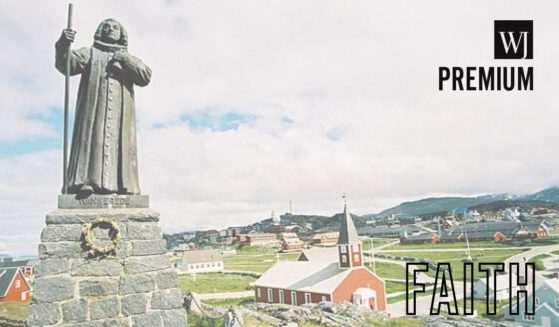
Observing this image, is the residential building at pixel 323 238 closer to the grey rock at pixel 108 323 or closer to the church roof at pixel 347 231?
the church roof at pixel 347 231

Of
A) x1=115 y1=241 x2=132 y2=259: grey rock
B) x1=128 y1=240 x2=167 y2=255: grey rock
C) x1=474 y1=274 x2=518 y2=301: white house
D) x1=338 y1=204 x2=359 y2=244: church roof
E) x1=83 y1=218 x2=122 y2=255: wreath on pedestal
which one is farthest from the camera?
x1=474 y1=274 x2=518 y2=301: white house

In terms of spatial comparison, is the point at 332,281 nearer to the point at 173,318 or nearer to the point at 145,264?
the point at 173,318

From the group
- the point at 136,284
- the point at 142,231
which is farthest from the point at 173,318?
the point at 142,231

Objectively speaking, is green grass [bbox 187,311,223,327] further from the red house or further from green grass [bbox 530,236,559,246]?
green grass [bbox 530,236,559,246]

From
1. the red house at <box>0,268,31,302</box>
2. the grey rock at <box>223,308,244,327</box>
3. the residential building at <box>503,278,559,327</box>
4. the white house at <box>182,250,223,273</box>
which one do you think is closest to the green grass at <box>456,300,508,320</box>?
the residential building at <box>503,278,559,327</box>

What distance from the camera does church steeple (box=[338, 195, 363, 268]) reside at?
103 ft

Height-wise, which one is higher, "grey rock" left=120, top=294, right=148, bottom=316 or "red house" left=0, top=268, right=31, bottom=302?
"grey rock" left=120, top=294, right=148, bottom=316

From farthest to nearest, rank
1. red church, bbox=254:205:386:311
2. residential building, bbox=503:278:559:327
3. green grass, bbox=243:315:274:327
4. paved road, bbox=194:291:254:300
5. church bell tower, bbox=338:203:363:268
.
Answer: paved road, bbox=194:291:254:300
church bell tower, bbox=338:203:363:268
red church, bbox=254:205:386:311
residential building, bbox=503:278:559:327
green grass, bbox=243:315:274:327

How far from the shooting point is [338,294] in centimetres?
2892

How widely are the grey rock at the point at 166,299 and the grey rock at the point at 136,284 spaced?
132 millimetres

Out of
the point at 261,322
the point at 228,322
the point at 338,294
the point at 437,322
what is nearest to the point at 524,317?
the point at 437,322

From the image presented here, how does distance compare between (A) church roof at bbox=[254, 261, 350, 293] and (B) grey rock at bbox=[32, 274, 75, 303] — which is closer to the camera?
(B) grey rock at bbox=[32, 274, 75, 303]

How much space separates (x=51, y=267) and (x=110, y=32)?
3414mm

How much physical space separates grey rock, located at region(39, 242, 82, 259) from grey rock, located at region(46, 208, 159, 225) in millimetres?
281
